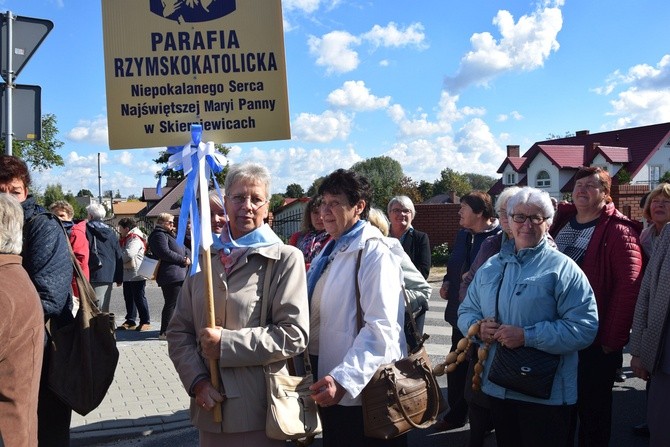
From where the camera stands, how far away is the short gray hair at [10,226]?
8.29ft

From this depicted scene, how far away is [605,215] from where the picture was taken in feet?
13.1

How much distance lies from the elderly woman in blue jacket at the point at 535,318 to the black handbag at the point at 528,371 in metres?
0.04

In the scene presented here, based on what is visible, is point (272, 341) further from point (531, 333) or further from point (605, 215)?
point (605, 215)

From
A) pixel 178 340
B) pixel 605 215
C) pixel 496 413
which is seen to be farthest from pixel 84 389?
pixel 605 215

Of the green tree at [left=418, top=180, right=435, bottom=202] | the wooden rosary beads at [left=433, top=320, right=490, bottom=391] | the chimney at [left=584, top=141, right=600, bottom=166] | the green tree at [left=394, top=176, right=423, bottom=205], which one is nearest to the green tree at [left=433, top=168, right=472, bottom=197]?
the green tree at [left=418, top=180, right=435, bottom=202]

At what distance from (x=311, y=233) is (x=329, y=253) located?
2657 millimetres

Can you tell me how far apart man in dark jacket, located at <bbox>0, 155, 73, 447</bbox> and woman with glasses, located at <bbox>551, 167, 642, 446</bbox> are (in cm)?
321

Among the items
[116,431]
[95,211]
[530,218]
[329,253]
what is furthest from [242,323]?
[95,211]

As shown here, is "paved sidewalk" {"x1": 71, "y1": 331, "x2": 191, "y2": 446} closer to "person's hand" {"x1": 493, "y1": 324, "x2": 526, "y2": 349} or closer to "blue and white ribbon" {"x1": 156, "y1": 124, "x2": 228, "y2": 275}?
"blue and white ribbon" {"x1": 156, "y1": 124, "x2": 228, "y2": 275}

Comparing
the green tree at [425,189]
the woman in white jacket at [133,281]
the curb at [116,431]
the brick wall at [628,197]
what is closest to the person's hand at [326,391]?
the curb at [116,431]

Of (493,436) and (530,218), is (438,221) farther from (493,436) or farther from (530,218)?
(530,218)

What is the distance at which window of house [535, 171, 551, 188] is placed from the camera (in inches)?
1613

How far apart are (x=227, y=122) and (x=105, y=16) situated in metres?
0.73

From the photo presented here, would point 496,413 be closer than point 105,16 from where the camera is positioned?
No
